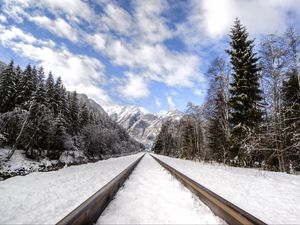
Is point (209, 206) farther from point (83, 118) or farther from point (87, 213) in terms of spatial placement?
point (83, 118)

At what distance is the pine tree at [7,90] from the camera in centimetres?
3781

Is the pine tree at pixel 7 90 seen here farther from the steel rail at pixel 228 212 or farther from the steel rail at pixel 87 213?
the steel rail at pixel 228 212

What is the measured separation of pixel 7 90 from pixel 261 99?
131 ft

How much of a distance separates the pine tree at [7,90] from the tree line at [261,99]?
33.7m

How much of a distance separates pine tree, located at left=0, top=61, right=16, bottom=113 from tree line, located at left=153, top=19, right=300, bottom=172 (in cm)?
3367

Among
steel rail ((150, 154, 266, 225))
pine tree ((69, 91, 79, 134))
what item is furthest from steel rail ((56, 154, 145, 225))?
pine tree ((69, 91, 79, 134))

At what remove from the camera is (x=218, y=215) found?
12.3 feet

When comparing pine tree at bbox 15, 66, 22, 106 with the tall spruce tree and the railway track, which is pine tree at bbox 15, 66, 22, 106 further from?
the railway track

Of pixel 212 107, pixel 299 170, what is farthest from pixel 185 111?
pixel 299 170

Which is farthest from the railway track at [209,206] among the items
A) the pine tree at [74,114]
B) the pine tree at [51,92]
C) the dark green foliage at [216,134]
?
the pine tree at [74,114]

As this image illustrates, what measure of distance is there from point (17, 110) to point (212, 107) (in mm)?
24436

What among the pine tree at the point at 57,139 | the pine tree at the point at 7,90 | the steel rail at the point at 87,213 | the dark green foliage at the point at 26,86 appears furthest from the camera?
the dark green foliage at the point at 26,86

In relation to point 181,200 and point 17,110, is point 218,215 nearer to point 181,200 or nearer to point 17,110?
point 181,200

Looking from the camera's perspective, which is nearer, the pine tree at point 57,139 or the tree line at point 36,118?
the tree line at point 36,118
